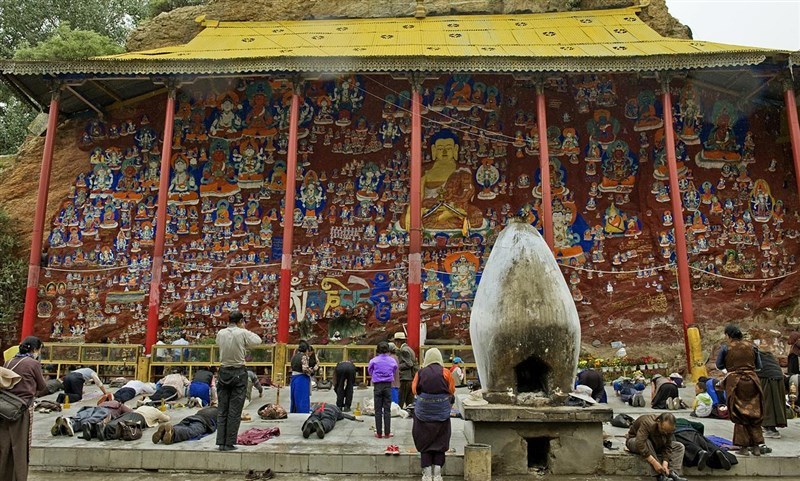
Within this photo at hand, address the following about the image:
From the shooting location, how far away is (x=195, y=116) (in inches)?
671

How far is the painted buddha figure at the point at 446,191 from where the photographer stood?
53.7 ft

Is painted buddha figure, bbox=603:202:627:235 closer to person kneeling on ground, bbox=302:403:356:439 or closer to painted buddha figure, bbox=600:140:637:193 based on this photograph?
painted buddha figure, bbox=600:140:637:193

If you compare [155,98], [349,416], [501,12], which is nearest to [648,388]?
[349,416]

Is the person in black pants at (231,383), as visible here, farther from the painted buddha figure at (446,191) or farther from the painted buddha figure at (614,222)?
the painted buddha figure at (614,222)

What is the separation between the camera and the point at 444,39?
16.8m

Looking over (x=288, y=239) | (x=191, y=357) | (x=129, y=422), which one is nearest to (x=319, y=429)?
(x=129, y=422)

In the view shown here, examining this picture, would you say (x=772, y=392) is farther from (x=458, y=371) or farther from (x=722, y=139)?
(x=722, y=139)

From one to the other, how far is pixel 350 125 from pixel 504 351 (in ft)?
38.6

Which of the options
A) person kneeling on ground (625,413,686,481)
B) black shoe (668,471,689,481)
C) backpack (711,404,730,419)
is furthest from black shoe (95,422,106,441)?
backpack (711,404,730,419)

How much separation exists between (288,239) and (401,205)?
13.9ft

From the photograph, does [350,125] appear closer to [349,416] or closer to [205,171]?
[205,171]

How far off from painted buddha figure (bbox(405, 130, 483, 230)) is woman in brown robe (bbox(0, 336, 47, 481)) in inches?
462

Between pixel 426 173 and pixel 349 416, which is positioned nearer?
pixel 349 416

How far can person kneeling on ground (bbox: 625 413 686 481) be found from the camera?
19.5ft
